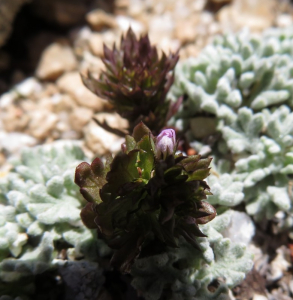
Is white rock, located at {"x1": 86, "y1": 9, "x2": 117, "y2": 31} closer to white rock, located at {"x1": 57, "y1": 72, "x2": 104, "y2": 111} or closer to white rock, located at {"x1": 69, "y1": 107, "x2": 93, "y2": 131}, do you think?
white rock, located at {"x1": 57, "y1": 72, "x2": 104, "y2": 111}

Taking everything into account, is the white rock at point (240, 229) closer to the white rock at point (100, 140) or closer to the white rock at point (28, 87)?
the white rock at point (100, 140)

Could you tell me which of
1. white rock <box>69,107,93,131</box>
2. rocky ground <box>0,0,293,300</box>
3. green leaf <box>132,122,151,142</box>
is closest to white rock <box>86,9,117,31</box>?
rocky ground <box>0,0,293,300</box>

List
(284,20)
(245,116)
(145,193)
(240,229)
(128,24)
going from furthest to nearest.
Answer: (128,24) < (284,20) < (245,116) < (240,229) < (145,193)

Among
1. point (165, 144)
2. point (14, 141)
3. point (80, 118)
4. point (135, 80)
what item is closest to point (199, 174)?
point (165, 144)

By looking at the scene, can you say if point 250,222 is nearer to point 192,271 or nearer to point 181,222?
point 192,271

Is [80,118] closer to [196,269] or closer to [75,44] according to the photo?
[75,44]

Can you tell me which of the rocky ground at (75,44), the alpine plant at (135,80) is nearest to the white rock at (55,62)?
the rocky ground at (75,44)

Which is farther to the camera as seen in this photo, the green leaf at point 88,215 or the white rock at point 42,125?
the white rock at point 42,125
